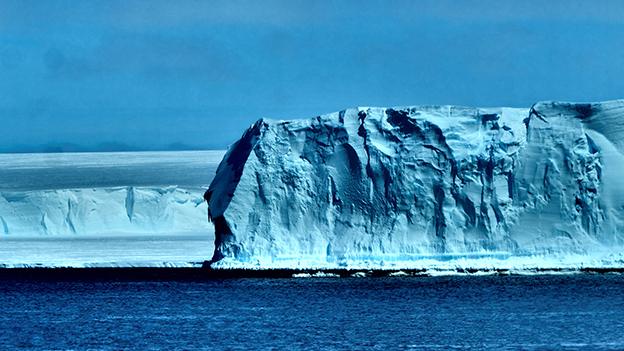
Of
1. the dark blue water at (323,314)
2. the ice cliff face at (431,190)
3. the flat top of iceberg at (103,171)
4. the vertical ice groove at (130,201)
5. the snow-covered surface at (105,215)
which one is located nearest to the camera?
the dark blue water at (323,314)

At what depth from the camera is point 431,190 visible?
2638 cm

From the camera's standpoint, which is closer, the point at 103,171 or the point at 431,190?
the point at 431,190

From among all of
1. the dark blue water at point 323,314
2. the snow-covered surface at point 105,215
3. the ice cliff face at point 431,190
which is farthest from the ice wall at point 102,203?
the ice cliff face at point 431,190

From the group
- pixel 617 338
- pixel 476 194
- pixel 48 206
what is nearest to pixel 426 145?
pixel 476 194

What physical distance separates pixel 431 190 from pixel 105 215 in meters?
14.7

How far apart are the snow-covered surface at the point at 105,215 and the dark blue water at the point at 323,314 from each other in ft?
14.1

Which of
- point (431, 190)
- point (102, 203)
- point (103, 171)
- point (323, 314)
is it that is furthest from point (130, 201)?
point (323, 314)

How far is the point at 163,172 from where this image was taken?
43906mm

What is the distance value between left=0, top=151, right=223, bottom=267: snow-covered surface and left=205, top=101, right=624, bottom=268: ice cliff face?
15.2 ft

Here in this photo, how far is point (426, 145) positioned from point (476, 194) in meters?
1.38

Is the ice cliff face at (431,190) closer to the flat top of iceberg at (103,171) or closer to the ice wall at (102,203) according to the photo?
the ice wall at (102,203)

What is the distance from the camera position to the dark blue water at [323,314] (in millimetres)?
19078

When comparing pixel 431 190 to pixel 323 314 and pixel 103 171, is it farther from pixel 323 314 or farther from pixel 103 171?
pixel 103 171

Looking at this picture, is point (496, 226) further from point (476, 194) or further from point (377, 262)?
point (377, 262)
